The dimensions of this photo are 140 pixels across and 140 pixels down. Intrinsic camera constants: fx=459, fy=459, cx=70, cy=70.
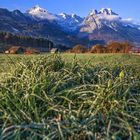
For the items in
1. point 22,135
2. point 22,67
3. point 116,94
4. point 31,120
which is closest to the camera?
point 22,135

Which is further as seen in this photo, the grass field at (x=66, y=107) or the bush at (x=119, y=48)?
the bush at (x=119, y=48)

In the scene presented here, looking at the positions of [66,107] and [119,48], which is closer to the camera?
[66,107]

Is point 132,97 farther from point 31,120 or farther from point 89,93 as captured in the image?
point 31,120

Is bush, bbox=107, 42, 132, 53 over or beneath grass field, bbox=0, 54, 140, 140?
beneath

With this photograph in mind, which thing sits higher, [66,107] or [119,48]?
[66,107]

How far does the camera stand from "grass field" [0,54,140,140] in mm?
4312

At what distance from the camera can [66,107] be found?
16.5 ft

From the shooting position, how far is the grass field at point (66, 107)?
4.31 metres

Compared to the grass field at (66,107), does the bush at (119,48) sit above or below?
below

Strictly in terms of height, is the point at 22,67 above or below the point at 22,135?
above

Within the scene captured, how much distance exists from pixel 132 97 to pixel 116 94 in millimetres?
210

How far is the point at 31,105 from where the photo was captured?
4914mm

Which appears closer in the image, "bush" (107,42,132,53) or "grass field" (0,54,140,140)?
"grass field" (0,54,140,140)

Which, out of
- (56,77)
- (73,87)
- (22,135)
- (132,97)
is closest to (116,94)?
(132,97)
